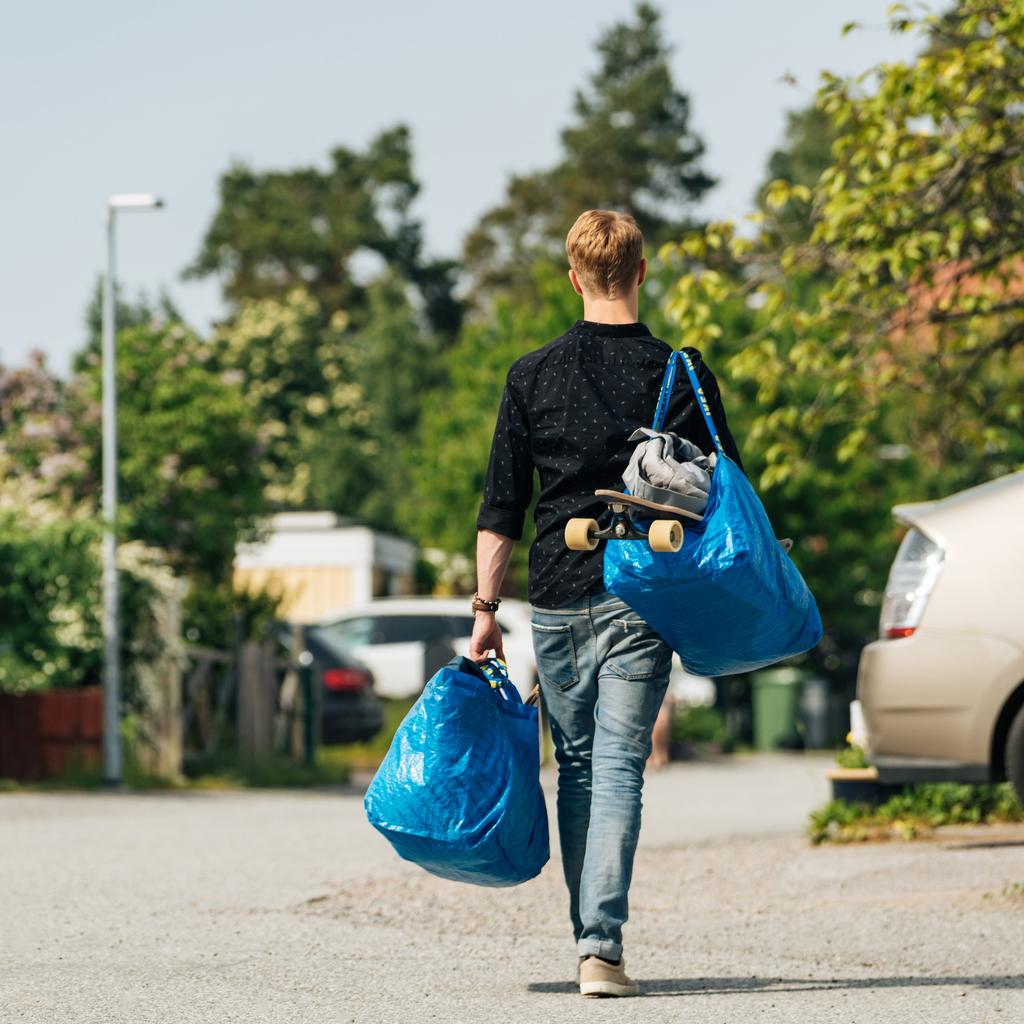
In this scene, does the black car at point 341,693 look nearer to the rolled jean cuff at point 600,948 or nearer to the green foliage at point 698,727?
the green foliage at point 698,727

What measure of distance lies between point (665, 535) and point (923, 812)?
508 cm

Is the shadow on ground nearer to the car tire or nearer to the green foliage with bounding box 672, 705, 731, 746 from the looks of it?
the car tire

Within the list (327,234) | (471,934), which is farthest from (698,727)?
(327,234)

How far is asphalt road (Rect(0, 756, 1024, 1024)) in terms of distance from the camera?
502cm

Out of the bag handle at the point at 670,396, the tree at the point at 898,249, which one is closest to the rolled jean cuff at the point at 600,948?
the bag handle at the point at 670,396

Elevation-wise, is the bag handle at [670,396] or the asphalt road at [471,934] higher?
the bag handle at [670,396]

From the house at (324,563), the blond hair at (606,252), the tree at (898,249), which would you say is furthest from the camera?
the house at (324,563)

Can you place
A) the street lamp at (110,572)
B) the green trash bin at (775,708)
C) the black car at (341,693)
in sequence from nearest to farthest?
1. the street lamp at (110,572)
2. the black car at (341,693)
3. the green trash bin at (775,708)

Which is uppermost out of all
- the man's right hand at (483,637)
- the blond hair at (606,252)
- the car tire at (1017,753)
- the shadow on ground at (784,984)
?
the blond hair at (606,252)

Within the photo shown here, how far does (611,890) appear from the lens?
5145mm

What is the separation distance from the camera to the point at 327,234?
62.1 meters

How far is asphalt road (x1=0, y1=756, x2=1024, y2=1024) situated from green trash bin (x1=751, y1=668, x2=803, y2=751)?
67.5 ft

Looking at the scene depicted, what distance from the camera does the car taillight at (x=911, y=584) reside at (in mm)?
8352

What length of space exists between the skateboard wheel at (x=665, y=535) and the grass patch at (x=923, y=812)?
4.89m
